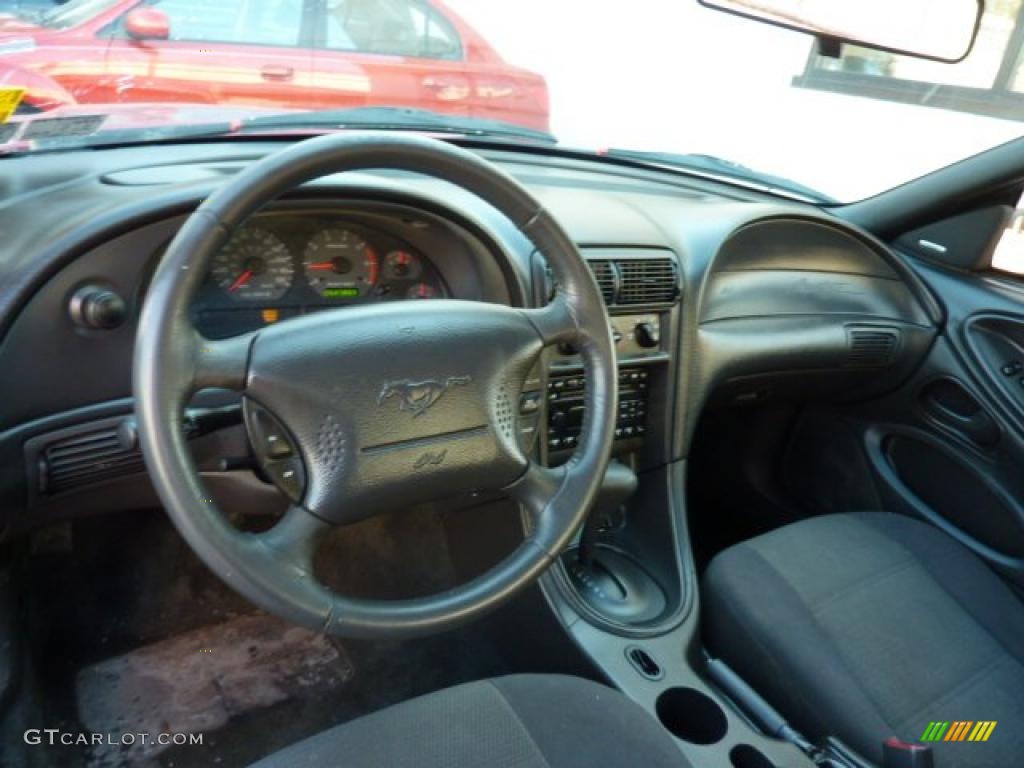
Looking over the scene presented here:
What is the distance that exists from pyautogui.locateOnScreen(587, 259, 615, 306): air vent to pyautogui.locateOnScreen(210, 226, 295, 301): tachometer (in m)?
0.60

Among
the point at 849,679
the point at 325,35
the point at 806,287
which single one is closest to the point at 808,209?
the point at 806,287

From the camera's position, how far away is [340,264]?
63.3 inches

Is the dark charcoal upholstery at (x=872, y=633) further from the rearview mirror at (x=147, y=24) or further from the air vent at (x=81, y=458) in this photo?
the rearview mirror at (x=147, y=24)

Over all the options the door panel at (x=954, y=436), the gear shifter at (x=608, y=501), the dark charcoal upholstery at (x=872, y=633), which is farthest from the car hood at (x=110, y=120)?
the door panel at (x=954, y=436)

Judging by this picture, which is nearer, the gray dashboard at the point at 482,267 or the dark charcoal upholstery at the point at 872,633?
the gray dashboard at the point at 482,267

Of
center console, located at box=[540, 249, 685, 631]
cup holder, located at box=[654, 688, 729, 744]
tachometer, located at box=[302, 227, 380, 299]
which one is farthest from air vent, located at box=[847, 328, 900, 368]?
tachometer, located at box=[302, 227, 380, 299]

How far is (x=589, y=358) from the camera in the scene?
1.36m

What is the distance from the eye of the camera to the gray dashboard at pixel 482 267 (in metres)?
1.32

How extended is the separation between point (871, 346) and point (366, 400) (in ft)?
5.37

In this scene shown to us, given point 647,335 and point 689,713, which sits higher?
point 647,335

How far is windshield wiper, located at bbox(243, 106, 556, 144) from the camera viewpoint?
1.85 metres

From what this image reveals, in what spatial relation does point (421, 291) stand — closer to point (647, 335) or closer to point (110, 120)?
point (647, 335)

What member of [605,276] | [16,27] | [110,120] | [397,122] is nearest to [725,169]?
[605,276]

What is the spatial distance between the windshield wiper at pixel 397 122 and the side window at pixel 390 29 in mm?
463
